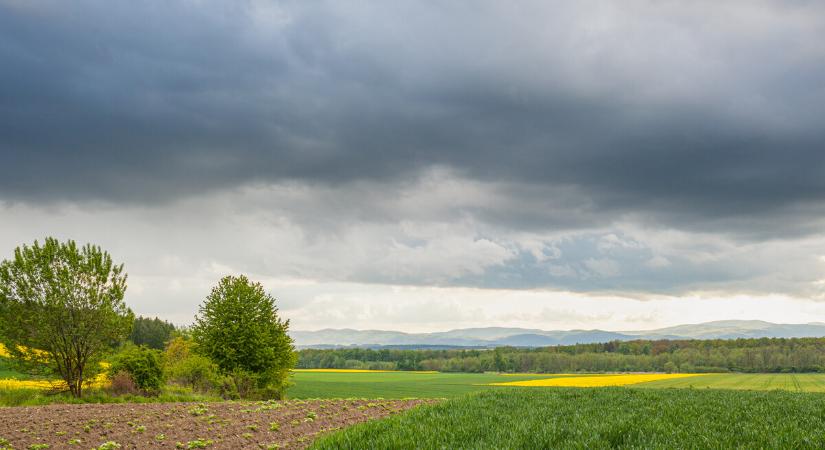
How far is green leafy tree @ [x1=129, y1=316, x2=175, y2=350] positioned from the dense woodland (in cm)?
4689

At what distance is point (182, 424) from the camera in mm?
21359

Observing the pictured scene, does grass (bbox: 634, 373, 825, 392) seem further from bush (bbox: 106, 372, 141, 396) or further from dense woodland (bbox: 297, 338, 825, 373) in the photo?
bush (bbox: 106, 372, 141, 396)

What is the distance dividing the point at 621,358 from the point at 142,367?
13309cm

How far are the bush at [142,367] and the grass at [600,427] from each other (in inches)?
967

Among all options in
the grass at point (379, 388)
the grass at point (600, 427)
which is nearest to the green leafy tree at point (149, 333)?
the grass at point (379, 388)

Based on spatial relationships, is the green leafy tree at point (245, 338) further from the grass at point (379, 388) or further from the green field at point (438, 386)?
the green field at point (438, 386)

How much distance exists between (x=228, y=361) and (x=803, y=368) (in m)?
136

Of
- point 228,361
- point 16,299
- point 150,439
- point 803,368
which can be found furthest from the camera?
point 803,368

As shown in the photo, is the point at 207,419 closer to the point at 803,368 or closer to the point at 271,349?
the point at 271,349

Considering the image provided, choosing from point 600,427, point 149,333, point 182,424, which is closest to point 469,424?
point 600,427

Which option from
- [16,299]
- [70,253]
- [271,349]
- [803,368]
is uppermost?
[70,253]

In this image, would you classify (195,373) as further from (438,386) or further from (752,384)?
(752,384)

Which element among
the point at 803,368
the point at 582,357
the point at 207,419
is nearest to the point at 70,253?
the point at 207,419

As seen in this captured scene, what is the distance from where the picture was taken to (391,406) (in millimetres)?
26438
